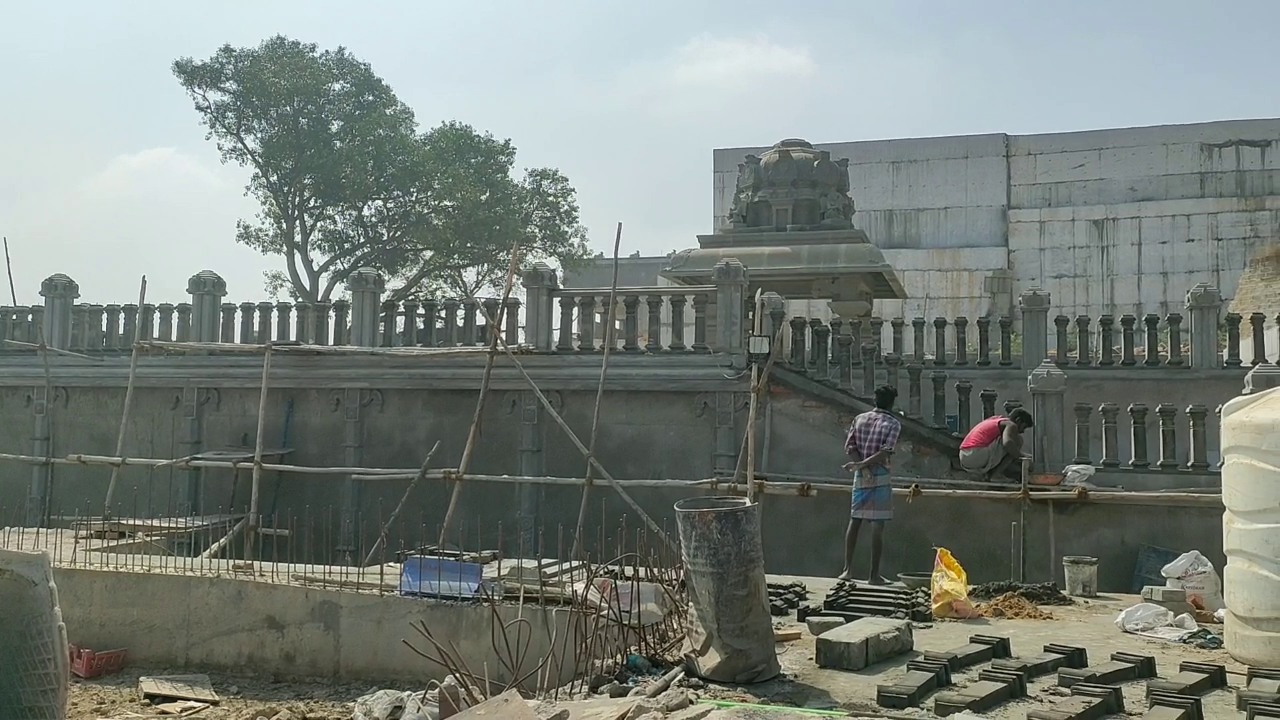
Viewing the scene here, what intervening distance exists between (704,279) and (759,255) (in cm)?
91

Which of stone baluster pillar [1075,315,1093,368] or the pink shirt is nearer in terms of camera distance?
the pink shirt

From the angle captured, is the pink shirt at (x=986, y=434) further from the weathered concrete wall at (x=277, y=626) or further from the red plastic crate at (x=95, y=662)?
→ the red plastic crate at (x=95, y=662)

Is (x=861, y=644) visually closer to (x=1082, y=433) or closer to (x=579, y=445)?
(x=579, y=445)

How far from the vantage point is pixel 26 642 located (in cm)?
502

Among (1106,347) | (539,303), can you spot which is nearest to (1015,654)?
(539,303)

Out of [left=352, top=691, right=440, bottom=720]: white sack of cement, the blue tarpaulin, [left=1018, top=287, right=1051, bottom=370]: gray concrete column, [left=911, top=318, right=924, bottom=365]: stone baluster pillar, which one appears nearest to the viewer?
[left=352, top=691, right=440, bottom=720]: white sack of cement

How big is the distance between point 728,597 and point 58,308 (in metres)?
15.7

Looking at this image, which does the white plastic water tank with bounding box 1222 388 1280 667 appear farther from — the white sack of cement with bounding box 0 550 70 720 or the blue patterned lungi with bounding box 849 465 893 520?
the white sack of cement with bounding box 0 550 70 720

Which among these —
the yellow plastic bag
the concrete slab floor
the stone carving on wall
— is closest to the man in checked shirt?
the concrete slab floor

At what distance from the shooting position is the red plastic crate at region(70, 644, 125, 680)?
10102mm

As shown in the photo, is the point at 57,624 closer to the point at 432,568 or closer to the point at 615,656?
the point at 615,656

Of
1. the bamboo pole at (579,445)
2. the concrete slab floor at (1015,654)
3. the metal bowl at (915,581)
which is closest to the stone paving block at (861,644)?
the concrete slab floor at (1015,654)

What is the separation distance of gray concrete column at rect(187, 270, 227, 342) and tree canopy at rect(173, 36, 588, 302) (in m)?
9.01

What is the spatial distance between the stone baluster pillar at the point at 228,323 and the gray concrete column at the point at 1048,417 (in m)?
11.8
